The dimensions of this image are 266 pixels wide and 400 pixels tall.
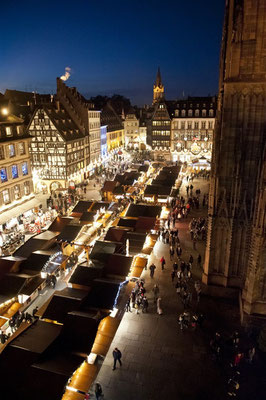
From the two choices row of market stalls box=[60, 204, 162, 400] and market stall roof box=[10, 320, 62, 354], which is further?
row of market stalls box=[60, 204, 162, 400]

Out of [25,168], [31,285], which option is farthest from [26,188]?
[31,285]

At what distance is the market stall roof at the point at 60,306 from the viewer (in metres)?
14.5

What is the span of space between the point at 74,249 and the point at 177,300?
9766 millimetres

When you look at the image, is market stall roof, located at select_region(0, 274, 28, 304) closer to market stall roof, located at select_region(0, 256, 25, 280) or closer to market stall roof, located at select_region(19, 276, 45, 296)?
market stall roof, located at select_region(19, 276, 45, 296)

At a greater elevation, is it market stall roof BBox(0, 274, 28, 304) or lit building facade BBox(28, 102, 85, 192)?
lit building facade BBox(28, 102, 85, 192)

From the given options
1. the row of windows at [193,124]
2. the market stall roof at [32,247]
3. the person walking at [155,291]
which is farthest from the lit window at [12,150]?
the row of windows at [193,124]

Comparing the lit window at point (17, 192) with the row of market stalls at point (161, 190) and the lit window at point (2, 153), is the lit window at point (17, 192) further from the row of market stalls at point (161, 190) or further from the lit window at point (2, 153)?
the row of market stalls at point (161, 190)

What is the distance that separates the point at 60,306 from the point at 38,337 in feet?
7.35

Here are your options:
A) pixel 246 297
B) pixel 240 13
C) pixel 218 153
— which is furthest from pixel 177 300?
pixel 240 13

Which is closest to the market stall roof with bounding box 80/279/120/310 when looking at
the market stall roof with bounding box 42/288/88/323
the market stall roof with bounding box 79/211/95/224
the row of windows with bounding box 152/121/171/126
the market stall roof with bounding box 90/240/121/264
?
the market stall roof with bounding box 42/288/88/323

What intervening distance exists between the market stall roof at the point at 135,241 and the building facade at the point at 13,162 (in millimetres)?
16457

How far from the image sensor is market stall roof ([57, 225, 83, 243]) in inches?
924

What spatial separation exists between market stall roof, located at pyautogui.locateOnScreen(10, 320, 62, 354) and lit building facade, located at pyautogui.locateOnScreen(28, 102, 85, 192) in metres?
34.1

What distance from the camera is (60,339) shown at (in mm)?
12602
